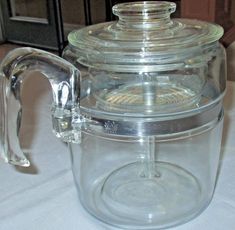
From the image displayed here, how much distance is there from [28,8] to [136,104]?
176cm

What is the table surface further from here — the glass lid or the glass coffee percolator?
the glass lid

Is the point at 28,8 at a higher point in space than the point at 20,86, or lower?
lower

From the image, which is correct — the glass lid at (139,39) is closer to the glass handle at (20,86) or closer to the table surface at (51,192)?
the glass handle at (20,86)

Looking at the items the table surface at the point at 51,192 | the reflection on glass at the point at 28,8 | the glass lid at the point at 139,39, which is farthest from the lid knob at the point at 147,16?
the reflection on glass at the point at 28,8

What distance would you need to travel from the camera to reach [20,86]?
0.36m

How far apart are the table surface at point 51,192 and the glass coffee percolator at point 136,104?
0.05 feet

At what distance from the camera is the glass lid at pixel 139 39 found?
1.20 ft

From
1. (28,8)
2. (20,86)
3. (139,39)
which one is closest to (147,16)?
(139,39)

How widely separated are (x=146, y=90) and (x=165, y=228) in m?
0.16

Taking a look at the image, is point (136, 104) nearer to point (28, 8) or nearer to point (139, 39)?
point (139, 39)

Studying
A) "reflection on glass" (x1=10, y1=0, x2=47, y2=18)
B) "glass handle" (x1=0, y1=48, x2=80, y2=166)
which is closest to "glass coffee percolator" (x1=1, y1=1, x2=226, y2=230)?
"glass handle" (x1=0, y1=48, x2=80, y2=166)

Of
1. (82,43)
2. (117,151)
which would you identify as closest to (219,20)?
(117,151)

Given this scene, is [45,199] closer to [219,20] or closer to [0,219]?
[0,219]

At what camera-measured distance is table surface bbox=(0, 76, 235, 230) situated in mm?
404
